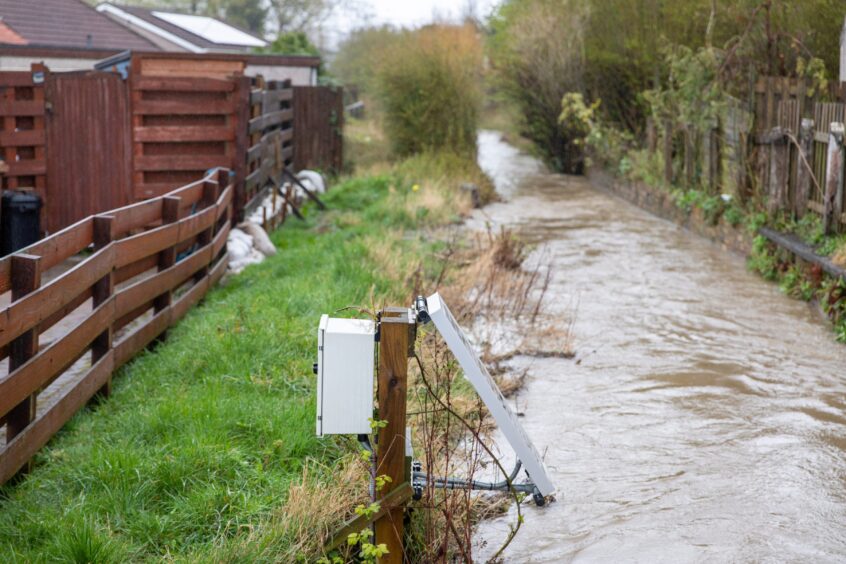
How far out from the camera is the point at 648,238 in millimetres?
16031

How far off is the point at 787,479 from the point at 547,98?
2012 cm

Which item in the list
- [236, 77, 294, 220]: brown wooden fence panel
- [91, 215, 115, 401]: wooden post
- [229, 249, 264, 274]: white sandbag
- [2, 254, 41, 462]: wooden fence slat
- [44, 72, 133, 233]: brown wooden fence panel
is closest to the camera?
[2, 254, 41, 462]: wooden fence slat

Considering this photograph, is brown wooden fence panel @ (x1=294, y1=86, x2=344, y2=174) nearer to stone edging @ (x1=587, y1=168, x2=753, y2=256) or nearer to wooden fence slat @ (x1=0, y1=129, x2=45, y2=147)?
stone edging @ (x1=587, y1=168, x2=753, y2=256)

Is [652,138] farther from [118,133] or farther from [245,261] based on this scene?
[118,133]

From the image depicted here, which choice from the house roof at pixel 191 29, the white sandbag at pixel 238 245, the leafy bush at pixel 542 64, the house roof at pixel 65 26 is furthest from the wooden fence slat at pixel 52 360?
the house roof at pixel 191 29

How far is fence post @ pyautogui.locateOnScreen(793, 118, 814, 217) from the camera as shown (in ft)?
38.9

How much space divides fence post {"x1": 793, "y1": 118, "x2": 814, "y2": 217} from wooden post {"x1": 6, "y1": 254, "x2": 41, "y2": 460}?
884 centimetres

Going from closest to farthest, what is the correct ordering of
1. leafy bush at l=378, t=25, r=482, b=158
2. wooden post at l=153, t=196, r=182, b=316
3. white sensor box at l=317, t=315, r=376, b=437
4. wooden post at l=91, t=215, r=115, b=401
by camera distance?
white sensor box at l=317, t=315, r=376, b=437 < wooden post at l=91, t=215, r=115, b=401 < wooden post at l=153, t=196, r=182, b=316 < leafy bush at l=378, t=25, r=482, b=158

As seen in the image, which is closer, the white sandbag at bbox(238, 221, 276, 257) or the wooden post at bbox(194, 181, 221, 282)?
the wooden post at bbox(194, 181, 221, 282)

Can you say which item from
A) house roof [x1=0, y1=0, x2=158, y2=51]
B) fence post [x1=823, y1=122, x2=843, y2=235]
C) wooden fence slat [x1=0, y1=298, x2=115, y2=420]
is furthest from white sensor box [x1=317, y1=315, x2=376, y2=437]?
house roof [x1=0, y1=0, x2=158, y2=51]

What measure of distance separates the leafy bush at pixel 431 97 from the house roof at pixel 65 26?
635 cm

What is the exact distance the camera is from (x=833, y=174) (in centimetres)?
1094

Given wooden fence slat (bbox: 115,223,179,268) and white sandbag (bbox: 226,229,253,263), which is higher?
wooden fence slat (bbox: 115,223,179,268)

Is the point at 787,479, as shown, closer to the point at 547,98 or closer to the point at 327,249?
the point at 327,249
